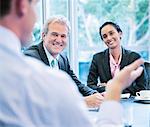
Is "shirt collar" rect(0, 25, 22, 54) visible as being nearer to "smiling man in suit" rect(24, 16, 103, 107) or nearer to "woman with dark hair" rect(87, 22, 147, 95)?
"smiling man in suit" rect(24, 16, 103, 107)

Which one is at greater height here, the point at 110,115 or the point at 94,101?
the point at 110,115

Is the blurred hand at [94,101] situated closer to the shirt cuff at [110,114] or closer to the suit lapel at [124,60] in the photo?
the suit lapel at [124,60]

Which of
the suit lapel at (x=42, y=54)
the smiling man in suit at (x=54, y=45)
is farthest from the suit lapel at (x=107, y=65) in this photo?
the suit lapel at (x=42, y=54)

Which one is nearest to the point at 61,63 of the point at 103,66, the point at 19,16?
the point at 103,66

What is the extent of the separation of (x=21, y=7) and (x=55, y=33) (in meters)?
2.20

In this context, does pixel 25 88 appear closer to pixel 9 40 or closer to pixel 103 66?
pixel 9 40

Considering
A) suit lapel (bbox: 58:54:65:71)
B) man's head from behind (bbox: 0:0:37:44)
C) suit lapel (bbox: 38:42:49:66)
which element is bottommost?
suit lapel (bbox: 58:54:65:71)

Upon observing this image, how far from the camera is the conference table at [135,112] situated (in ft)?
5.78

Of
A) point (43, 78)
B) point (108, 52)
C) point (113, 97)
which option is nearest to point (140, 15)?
point (108, 52)

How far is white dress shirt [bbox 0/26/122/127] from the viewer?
667 mm

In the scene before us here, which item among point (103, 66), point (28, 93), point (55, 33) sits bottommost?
point (103, 66)

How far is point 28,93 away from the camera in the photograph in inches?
26.3

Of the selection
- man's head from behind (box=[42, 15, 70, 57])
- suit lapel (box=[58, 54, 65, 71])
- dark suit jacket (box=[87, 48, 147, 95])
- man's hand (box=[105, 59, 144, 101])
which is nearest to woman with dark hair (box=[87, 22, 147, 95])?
dark suit jacket (box=[87, 48, 147, 95])

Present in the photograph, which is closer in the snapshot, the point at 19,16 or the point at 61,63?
the point at 19,16
